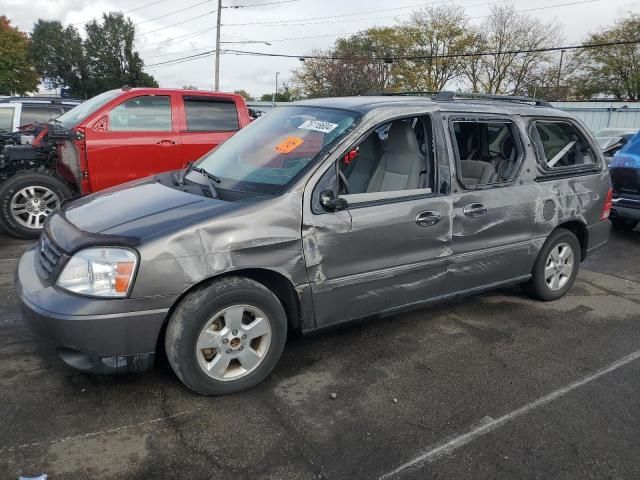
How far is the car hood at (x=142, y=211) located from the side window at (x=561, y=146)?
281 centimetres

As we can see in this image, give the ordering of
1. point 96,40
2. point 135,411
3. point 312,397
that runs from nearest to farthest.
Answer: point 135,411 < point 312,397 < point 96,40

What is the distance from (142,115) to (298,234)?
4.55m

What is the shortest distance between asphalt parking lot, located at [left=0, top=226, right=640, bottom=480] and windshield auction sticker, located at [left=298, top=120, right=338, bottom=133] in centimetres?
152

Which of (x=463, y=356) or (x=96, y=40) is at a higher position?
(x=96, y=40)

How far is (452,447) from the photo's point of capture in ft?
8.74

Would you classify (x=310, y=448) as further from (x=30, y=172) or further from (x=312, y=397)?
(x=30, y=172)

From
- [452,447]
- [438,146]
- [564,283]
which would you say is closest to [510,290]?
[564,283]

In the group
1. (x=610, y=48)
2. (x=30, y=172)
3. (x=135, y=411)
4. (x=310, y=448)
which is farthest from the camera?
(x=610, y=48)

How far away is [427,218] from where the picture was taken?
3.62m

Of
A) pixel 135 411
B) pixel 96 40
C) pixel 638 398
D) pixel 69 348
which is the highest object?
pixel 96 40

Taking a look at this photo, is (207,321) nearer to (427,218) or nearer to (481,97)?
(427,218)

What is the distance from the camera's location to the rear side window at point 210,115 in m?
7.12

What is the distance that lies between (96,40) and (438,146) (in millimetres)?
67483

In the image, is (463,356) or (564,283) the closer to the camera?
(463,356)
